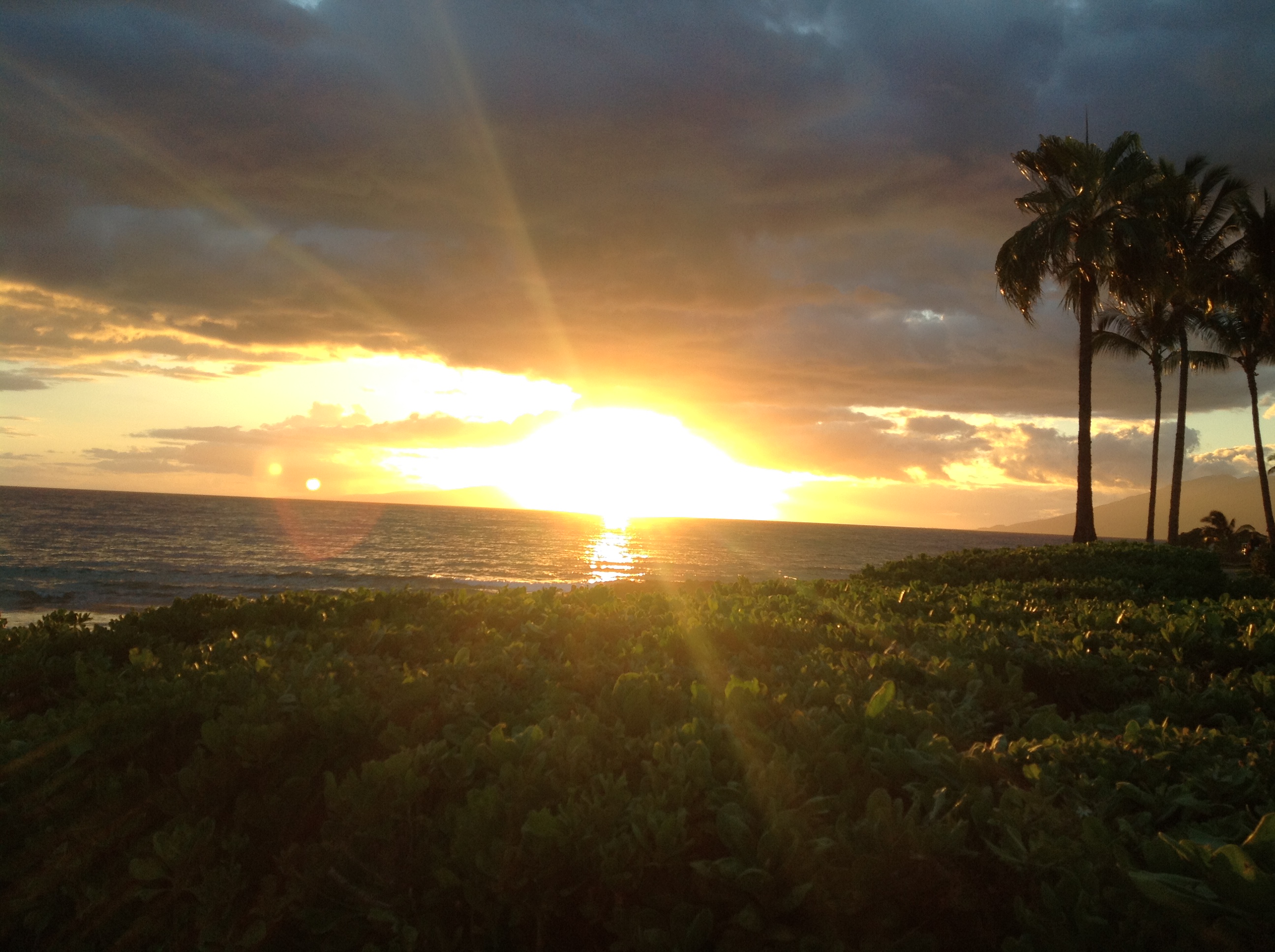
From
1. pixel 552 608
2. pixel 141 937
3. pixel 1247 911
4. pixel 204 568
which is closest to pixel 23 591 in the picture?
pixel 204 568

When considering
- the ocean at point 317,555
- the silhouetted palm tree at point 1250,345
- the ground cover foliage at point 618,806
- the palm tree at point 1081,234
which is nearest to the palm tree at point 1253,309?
the silhouetted palm tree at point 1250,345

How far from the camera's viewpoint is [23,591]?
28.9 metres

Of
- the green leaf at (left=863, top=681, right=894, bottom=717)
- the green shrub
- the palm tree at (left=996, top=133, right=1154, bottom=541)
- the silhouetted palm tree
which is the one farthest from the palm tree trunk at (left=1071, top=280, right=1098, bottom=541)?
Answer: the green leaf at (left=863, top=681, right=894, bottom=717)

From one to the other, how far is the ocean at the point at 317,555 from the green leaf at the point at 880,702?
33.7 feet

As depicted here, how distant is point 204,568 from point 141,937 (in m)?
43.3

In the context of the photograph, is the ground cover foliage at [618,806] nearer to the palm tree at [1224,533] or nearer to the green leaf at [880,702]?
the green leaf at [880,702]

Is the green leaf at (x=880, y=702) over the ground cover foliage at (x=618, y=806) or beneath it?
over

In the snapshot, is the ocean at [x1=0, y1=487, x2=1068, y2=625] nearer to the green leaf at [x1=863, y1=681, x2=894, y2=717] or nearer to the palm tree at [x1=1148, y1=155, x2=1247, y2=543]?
the green leaf at [x1=863, y1=681, x2=894, y2=717]

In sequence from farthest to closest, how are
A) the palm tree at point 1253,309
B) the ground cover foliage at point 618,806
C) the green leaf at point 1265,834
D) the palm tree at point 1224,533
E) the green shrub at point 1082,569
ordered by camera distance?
the palm tree at point 1224,533, the palm tree at point 1253,309, the green shrub at point 1082,569, the ground cover foliage at point 618,806, the green leaf at point 1265,834

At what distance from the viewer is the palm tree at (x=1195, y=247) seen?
90.7ft

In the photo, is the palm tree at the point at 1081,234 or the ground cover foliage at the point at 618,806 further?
the palm tree at the point at 1081,234

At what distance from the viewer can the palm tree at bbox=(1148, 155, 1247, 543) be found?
27656 millimetres

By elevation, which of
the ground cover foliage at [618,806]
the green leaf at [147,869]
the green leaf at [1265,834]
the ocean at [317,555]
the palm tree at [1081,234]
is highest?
the palm tree at [1081,234]

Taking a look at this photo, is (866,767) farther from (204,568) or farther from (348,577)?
(204,568)
